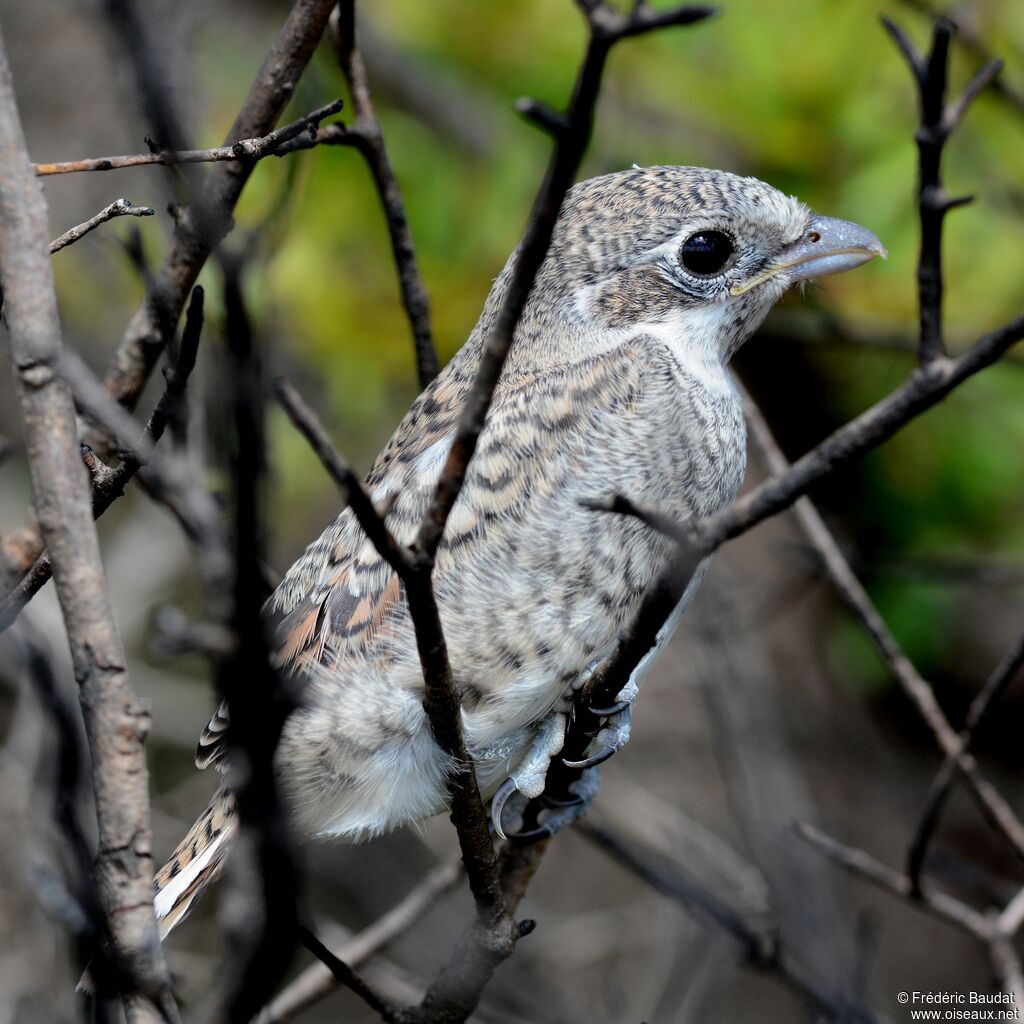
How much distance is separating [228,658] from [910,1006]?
14.7ft

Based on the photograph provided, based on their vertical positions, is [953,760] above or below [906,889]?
above

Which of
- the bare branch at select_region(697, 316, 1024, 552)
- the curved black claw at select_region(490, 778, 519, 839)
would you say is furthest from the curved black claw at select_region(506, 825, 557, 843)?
the bare branch at select_region(697, 316, 1024, 552)

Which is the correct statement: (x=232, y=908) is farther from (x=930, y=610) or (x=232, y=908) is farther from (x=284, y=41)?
(x=930, y=610)

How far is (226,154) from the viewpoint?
184 cm

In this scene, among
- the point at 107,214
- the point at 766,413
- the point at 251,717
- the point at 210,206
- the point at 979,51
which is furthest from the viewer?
the point at 766,413

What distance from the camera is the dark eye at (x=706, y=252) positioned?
2.99 metres

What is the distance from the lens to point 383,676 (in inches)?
100

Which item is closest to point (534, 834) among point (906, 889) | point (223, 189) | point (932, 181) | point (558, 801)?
point (558, 801)

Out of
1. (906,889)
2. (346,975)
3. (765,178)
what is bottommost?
(906,889)

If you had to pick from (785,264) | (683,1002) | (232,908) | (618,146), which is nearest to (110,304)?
(618,146)

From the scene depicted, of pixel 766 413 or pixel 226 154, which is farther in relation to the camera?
pixel 766 413

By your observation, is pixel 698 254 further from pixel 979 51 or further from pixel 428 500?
pixel 979 51

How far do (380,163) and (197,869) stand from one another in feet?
4.89

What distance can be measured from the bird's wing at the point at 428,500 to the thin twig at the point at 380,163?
0.23m
